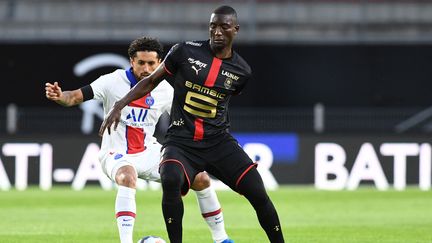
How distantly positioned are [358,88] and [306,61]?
48.7 inches

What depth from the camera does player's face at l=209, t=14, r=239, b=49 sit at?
8133mm

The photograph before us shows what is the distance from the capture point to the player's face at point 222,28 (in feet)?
26.7

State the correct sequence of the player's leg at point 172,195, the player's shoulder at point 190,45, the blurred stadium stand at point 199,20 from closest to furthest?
the player's leg at point 172,195, the player's shoulder at point 190,45, the blurred stadium stand at point 199,20

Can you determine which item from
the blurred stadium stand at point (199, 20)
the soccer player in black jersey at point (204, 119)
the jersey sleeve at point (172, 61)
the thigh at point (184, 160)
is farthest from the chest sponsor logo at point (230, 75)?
the blurred stadium stand at point (199, 20)

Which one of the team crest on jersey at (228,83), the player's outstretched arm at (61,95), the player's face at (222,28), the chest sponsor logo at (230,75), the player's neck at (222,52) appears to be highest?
the player's face at (222,28)

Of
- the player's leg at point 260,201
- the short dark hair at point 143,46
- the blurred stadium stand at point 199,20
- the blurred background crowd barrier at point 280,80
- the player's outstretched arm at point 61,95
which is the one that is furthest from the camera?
the blurred stadium stand at point 199,20

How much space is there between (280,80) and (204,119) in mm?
14109

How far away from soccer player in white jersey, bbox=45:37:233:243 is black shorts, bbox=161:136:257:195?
55cm

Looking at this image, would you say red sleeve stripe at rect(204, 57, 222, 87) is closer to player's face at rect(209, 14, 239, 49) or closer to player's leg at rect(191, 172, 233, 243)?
player's face at rect(209, 14, 239, 49)

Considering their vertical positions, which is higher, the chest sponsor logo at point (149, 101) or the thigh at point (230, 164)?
the chest sponsor logo at point (149, 101)

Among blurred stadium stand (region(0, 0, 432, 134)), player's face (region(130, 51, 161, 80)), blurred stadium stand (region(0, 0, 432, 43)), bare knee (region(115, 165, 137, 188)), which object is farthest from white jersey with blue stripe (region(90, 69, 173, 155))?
blurred stadium stand (region(0, 0, 432, 43))

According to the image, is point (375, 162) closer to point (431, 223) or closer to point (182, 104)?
point (431, 223)

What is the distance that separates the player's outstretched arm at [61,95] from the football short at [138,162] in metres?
0.59

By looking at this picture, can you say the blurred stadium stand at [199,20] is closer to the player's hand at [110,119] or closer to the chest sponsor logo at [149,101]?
the chest sponsor logo at [149,101]
